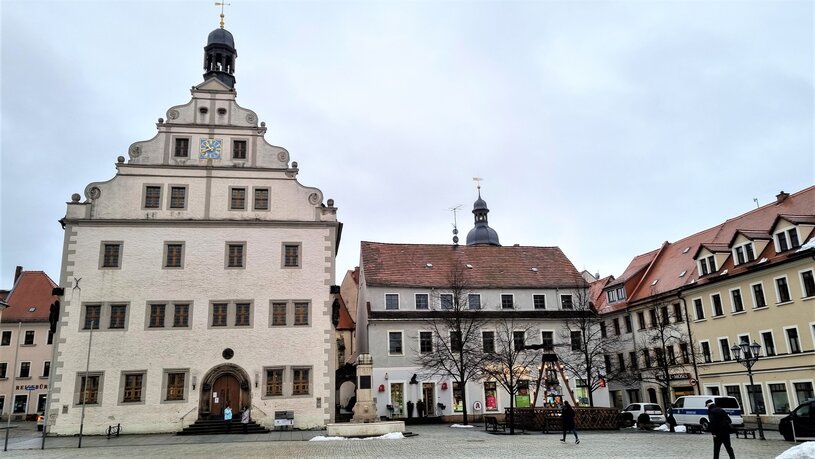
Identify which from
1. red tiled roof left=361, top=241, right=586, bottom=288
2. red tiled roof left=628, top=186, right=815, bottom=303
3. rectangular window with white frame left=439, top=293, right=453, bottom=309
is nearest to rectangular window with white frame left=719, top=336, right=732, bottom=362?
red tiled roof left=628, top=186, right=815, bottom=303

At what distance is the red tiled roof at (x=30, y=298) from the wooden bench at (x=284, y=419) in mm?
39182

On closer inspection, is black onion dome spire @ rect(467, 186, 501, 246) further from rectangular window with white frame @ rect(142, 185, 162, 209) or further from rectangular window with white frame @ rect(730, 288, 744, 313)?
rectangular window with white frame @ rect(142, 185, 162, 209)

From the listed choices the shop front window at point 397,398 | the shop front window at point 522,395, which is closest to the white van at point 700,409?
the shop front window at point 522,395

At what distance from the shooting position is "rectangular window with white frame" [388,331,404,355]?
4259 centimetres

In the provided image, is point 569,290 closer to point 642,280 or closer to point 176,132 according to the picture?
point 642,280

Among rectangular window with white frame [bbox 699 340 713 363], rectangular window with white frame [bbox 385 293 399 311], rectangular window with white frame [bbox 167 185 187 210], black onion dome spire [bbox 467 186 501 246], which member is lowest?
rectangular window with white frame [bbox 699 340 713 363]

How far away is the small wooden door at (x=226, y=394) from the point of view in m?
32.0

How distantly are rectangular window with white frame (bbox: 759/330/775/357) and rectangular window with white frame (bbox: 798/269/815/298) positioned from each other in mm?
3307

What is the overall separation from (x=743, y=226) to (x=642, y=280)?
942cm

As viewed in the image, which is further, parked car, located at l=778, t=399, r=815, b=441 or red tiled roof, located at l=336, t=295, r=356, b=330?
red tiled roof, located at l=336, t=295, r=356, b=330

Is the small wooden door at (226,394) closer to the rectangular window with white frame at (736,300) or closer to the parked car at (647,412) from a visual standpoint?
the parked car at (647,412)

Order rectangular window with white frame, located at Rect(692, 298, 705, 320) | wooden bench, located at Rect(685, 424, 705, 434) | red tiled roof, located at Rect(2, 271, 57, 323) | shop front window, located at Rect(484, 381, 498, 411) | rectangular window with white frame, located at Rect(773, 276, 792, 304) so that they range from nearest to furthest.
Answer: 1. wooden bench, located at Rect(685, 424, 705, 434)
2. rectangular window with white frame, located at Rect(773, 276, 792, 304)
3. rectangular window with white frame, located at Rect(692, 298, 705, 320)
4. shop front window, located at Rect(484, 381, 498, 411)
5. red tiled roof, located at Rect(2, 271, 57, 323)

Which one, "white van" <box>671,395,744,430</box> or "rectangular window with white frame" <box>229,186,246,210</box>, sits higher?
"rectangular window with white frame" <box>229,186,246,210</box>

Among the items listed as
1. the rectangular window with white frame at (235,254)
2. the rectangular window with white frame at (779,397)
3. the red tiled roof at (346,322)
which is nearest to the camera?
the rectangular window with white frame at (779,397)
